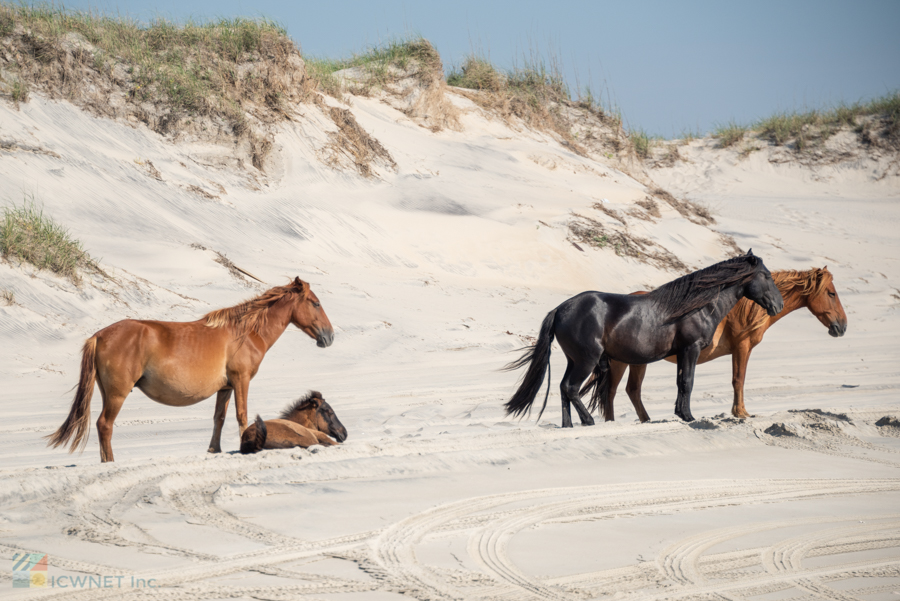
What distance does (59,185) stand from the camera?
12.3m

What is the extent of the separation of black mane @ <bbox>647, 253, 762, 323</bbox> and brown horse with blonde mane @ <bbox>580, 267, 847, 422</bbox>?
533mm

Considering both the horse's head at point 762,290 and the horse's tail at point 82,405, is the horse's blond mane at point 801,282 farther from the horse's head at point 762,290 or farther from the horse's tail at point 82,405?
the horse's tail at point 82,405

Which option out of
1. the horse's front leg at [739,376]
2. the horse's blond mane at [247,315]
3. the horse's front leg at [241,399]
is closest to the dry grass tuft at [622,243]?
the horse's front leg at [739,376]

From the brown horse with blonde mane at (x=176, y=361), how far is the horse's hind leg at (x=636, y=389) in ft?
11.6

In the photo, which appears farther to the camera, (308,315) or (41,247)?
(41,247)

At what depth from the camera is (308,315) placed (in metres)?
6.77

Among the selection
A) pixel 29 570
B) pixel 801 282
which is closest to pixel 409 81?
pixel 801 282

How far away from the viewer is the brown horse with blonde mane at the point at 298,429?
5.89 meters

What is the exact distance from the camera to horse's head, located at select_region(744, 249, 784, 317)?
759cm

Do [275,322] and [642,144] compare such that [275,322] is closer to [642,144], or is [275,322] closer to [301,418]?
[301,418]

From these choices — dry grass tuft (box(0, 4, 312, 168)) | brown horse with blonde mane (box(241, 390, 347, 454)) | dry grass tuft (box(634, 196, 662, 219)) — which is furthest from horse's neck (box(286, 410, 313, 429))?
dry grass tuft (box(634, 196, 662, 219))

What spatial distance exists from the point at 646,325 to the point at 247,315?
11.7ft

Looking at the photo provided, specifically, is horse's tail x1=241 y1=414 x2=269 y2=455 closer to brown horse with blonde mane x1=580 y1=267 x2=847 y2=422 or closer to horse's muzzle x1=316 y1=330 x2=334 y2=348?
horse's muzzle x1=316 y1=330 x2=334 y2=348

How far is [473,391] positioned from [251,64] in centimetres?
1009
